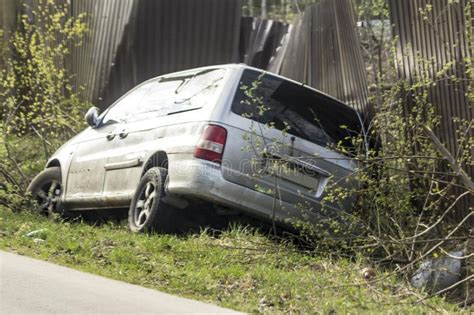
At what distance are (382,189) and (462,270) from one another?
99 cm

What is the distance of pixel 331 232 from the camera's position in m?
7.35

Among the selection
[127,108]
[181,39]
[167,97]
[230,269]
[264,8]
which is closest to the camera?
[230,269]

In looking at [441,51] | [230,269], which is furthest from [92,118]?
[441,51]

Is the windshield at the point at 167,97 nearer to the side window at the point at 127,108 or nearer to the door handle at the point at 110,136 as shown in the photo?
the side window at the point at 127,108

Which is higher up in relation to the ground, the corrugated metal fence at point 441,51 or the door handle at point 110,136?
the corrugated metal fence at point 441,51

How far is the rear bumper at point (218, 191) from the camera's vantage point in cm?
721

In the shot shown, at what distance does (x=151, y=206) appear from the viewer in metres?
7.61

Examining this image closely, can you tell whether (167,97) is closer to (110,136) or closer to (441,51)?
(110,136)

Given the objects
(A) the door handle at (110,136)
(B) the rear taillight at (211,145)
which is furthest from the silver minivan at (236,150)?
(A) the door handle at (110,136)

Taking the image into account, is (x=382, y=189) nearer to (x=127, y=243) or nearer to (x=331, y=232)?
(x=331, y=232)

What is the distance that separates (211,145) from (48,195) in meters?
3.54

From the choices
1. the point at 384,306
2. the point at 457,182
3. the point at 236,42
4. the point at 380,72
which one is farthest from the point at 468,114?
the point at 236,42

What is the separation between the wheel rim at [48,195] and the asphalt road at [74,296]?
3.62 metres

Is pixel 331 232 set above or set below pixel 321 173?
below
